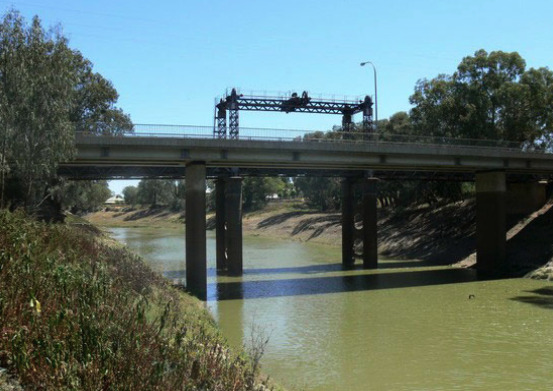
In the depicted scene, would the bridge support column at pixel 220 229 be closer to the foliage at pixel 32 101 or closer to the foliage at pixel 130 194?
the foliage at pixel 32 101

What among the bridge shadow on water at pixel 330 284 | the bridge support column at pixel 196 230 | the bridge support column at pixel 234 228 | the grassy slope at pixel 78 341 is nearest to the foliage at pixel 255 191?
the bridge support column at pixel 234 228

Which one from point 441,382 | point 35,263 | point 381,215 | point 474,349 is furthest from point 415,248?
point 35,263

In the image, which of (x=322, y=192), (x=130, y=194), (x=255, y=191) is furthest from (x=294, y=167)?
(x=130, y=194)

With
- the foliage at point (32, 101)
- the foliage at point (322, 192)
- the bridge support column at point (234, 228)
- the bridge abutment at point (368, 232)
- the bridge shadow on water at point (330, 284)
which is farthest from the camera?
the foliage at point (322, 192)

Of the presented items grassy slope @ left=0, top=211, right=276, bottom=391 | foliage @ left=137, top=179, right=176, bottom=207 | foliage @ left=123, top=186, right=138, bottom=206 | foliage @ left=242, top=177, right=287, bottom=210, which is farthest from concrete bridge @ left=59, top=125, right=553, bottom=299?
foliage @ left=123, top=186, right=138, bottom=206

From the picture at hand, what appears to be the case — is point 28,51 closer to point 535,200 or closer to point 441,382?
point 441,382

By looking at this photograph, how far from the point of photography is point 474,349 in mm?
17531

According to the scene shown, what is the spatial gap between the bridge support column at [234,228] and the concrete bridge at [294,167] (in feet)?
0.25

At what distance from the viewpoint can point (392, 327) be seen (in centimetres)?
2086

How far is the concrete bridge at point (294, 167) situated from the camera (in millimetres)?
31297

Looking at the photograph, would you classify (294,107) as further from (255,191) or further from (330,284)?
(255,191)

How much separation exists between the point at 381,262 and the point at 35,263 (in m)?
42.3

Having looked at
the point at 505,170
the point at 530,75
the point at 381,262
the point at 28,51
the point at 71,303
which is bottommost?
the point at 381,262

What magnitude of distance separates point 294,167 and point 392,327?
21929 mm
